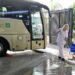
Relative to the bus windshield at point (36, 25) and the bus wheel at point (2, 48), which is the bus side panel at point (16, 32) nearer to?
the bus wheel at point (2, 48)

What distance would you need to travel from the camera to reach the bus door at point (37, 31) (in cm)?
1757

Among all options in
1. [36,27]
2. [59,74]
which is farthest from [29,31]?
[59,74]

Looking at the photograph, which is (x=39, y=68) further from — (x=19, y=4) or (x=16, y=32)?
(x=19, y=4)

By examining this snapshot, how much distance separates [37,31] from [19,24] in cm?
127

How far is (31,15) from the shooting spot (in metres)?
17.5

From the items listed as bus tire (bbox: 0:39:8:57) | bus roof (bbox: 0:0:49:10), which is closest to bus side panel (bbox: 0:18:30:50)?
bus tire (bbox: 0:39:8:57)

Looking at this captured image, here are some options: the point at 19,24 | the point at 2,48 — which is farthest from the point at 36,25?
the point at 2,48

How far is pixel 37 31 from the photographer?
1777 cm

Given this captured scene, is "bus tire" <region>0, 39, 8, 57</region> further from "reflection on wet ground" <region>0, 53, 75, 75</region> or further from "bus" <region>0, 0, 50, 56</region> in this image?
"reflection on wet ground" <region>0, 53, 75, 75</region>

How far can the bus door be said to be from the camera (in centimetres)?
1757

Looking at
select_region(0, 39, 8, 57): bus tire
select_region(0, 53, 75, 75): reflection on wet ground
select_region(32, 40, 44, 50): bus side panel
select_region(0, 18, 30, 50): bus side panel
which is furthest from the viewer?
select_region(32, 40, 44, 50): bus side panel

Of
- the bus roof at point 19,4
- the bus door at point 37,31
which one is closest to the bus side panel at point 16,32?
the bus door at point 37,31

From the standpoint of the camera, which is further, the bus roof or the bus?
the bus roof

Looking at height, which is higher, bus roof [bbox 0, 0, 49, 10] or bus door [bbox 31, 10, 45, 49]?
bus roof [bbox 0, 0, 49, 10]
